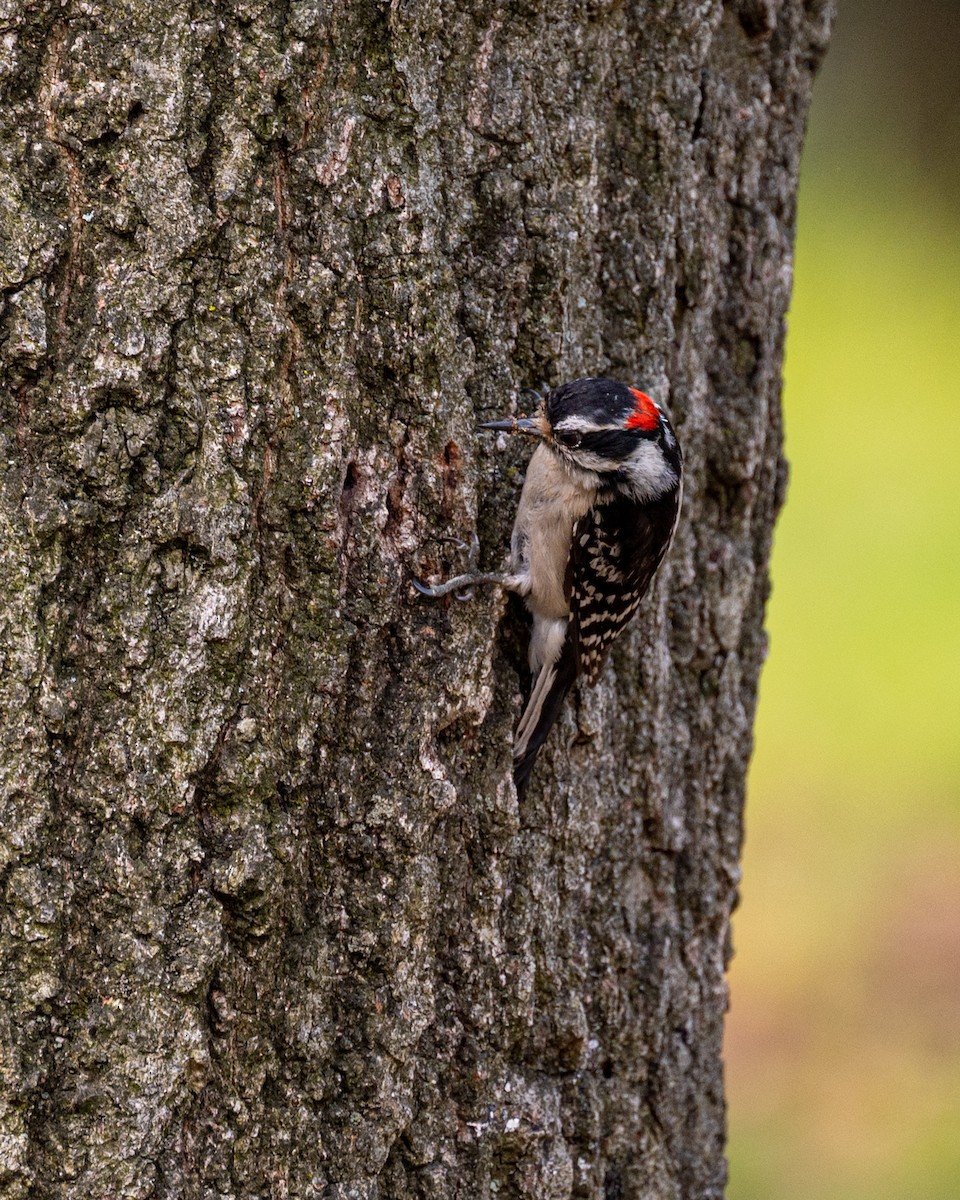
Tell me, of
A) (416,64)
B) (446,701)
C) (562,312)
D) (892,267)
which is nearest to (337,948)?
(446,701)

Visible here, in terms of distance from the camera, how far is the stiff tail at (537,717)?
2463 mm

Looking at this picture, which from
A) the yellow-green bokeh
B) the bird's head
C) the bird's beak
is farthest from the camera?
the yellow-green bokeh

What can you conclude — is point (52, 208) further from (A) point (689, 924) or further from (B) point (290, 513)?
(A) point (689, 924)

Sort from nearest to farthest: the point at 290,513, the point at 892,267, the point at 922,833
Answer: the point at 290,513 < the point at 922,833 < the point at 892,267

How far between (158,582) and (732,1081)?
→ 3.49m

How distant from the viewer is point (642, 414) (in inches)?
108

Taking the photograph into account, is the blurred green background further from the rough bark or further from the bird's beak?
the bird's beak

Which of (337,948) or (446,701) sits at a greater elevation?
(446,701)

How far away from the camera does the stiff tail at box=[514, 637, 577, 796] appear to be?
8.08 ft

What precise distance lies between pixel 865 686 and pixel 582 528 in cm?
325

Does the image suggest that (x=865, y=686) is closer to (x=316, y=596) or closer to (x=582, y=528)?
(x=582, y=528)

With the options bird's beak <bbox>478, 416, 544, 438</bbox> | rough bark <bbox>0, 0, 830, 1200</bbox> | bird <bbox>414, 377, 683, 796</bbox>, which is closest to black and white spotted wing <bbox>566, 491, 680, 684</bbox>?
bird <bbox>414, 377, 683, 796</bbox>

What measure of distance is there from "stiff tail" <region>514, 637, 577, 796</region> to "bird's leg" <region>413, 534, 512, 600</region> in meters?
0.21

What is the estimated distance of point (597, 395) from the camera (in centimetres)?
262
